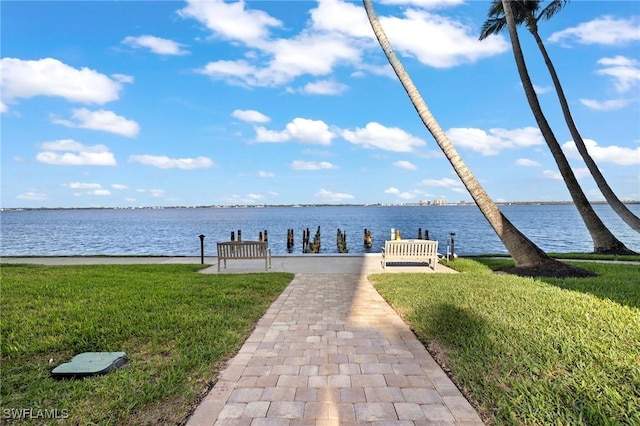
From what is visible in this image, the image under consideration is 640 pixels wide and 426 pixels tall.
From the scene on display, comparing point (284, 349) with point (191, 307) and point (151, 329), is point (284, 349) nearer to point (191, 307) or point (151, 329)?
point (151, 329)

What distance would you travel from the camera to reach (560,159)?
39.4ft

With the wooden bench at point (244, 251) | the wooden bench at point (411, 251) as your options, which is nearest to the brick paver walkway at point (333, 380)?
the wooden bench at point (244, 251)

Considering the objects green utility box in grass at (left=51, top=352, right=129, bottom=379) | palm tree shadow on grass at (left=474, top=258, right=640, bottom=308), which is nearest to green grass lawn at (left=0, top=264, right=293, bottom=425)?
green utility box in grass at (left=51, top=352, right=129, bottom=379)

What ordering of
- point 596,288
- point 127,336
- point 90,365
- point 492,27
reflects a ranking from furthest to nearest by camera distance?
point 492,27 < point 596,288 < point 127,336 < point 90,365

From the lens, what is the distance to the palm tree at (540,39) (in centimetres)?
1276

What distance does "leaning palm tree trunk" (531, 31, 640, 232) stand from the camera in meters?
12.2

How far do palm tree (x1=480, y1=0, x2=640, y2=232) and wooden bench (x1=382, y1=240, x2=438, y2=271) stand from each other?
7.02m

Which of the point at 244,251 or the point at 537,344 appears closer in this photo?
the point at 537,344

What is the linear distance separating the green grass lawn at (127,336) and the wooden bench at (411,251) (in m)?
3.81

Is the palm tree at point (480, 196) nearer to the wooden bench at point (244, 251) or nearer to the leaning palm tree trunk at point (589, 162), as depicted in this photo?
the leaning palm tree trunk at point (589, 162)

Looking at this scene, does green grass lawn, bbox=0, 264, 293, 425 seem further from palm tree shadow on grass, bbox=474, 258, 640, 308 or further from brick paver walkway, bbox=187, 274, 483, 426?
palm tree shadow on grass, bbox=474, 258, 640, 308

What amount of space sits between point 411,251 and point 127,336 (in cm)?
820

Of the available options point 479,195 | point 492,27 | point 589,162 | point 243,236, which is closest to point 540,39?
point 492,27

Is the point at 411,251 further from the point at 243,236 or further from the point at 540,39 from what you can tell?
the point at 243,236
